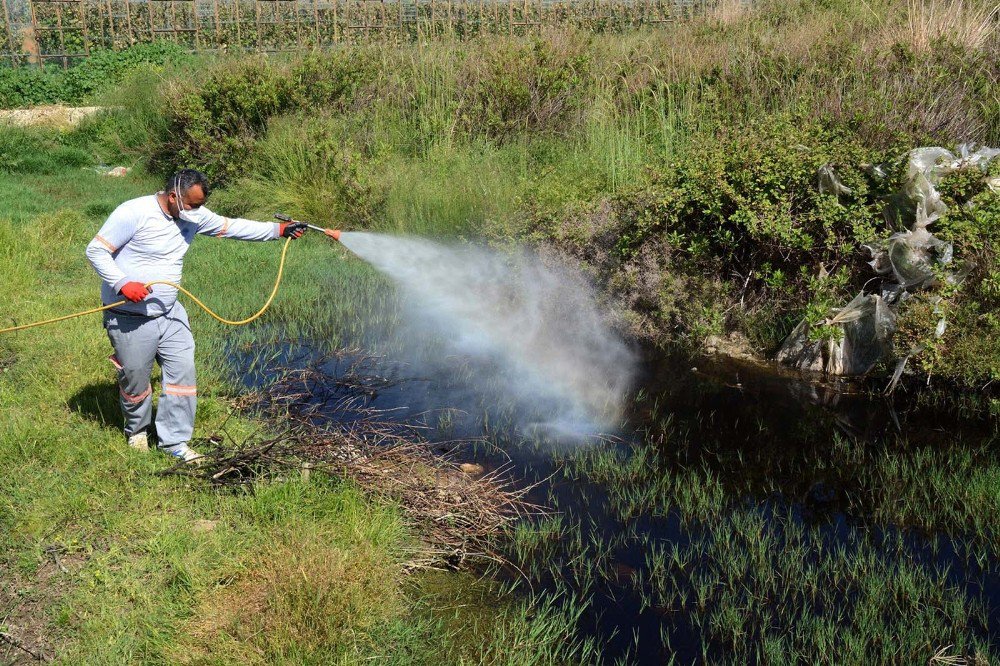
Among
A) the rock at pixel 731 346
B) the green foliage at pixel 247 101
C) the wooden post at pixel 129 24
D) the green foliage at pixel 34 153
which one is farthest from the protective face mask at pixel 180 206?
the wooden post at pixel 129 24

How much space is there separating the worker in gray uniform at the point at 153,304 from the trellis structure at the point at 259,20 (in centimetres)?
1519

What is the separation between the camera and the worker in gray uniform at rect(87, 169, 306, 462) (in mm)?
5324

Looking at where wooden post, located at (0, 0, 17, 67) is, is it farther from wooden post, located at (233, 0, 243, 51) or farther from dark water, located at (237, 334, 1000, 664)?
dark water, located at (237, 334, 1000, 664)

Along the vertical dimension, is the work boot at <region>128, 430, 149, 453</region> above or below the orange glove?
below

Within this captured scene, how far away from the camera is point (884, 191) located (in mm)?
7797

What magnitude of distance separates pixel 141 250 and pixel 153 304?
13.4 inches

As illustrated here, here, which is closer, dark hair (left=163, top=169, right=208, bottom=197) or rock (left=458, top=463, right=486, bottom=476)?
dark hair (left=163, top=169, right=208, bottom=197)

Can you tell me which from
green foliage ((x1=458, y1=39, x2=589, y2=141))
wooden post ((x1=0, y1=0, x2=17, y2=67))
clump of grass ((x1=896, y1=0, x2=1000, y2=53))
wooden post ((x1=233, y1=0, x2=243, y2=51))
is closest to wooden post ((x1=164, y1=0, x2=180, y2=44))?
wooden post ((x1=233, y1=0, x2=243, y2=51))

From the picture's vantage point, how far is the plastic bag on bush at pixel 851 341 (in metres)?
7.35

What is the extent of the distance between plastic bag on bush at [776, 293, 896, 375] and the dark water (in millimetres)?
244

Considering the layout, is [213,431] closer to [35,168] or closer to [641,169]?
[641,169]

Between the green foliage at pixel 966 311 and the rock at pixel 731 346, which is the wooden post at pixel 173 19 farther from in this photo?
the green foliage at pixel 966 311

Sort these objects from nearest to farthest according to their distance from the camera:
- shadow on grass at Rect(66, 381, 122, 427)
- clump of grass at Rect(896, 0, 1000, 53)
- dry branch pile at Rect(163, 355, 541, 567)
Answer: dry branch pile at Rect(163, 355, 541, 567) < shadow on grass at Rect(66, 381, 122, 427) < clump of grass at Rect(896, 0, 1000, 53)

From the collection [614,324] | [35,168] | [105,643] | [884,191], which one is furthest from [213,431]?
[35,168]
